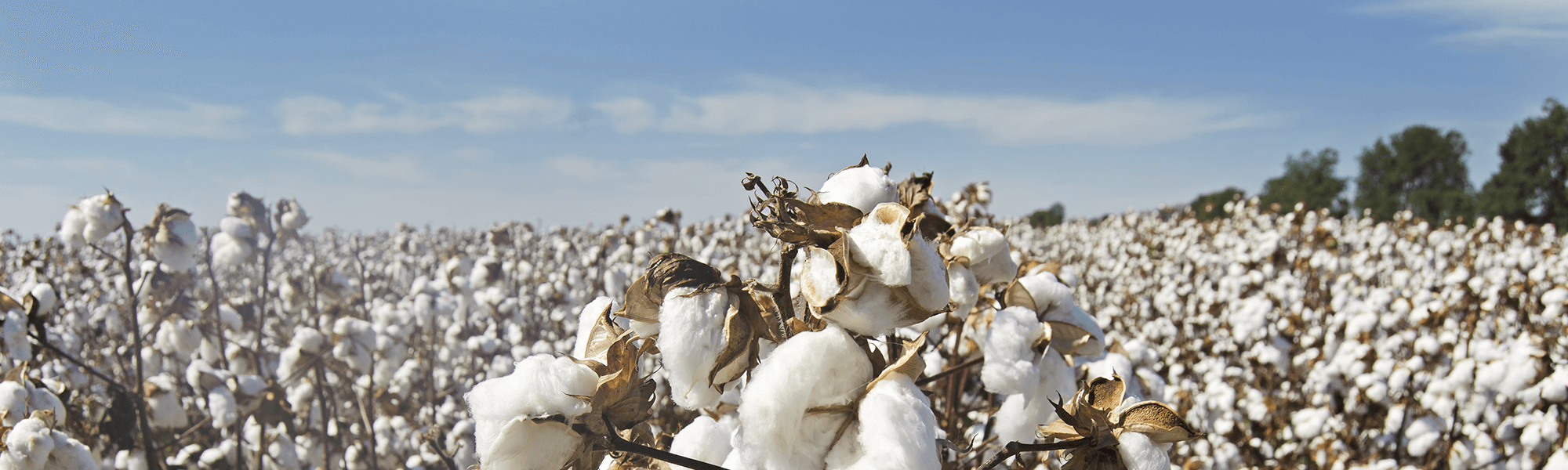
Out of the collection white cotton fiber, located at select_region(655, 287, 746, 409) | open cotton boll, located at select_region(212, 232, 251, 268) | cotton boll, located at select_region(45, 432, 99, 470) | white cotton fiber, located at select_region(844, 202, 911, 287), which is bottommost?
cotton boll, located at select_region(45, 432, 99, 470)

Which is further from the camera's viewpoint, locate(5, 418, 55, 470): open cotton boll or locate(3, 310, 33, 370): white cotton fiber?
locate(3, 310, 33, 370): white cotton fiber

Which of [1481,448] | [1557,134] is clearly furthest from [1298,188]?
[1481,448]

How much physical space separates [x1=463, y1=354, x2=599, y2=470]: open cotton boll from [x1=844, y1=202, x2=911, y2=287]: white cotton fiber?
0.40 metres

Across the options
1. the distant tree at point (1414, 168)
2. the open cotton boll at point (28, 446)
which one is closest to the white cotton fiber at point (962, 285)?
the open cotton boll at point (28, 446)

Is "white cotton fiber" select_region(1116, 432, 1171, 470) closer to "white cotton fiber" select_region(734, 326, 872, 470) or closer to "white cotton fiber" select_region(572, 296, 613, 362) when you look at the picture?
"white cotton fiber" select_region(734, 326, 872, 470)

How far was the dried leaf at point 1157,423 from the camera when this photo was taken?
110cm

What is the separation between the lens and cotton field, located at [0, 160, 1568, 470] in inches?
38.0

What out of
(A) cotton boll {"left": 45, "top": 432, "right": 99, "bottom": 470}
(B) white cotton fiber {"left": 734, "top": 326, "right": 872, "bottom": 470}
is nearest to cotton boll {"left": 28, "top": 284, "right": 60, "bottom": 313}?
(A) cotton boll {"left": 45, "top": 432, "right": 99, "bottom": 470}

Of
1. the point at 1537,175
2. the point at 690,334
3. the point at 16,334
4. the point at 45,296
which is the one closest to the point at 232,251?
the point at 45,296

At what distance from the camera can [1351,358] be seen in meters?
4.88

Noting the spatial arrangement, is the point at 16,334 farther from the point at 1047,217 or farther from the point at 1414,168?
the point at 1414,168

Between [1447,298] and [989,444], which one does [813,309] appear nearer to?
[989,444]

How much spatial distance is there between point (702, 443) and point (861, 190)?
0.51m

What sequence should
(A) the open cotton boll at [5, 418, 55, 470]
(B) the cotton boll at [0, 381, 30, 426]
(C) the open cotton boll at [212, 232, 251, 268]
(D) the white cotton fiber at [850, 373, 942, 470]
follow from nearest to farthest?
1. (D) the white cotton fiber at [850, 373, 942, 470]
2. (A) the open cotton boll at [5, 418, 55, 470]
3. (B) the cotton boll at [0, 381, 30, 426]
4. (C) the open cotton boll at [212, 232, 251, 268]
